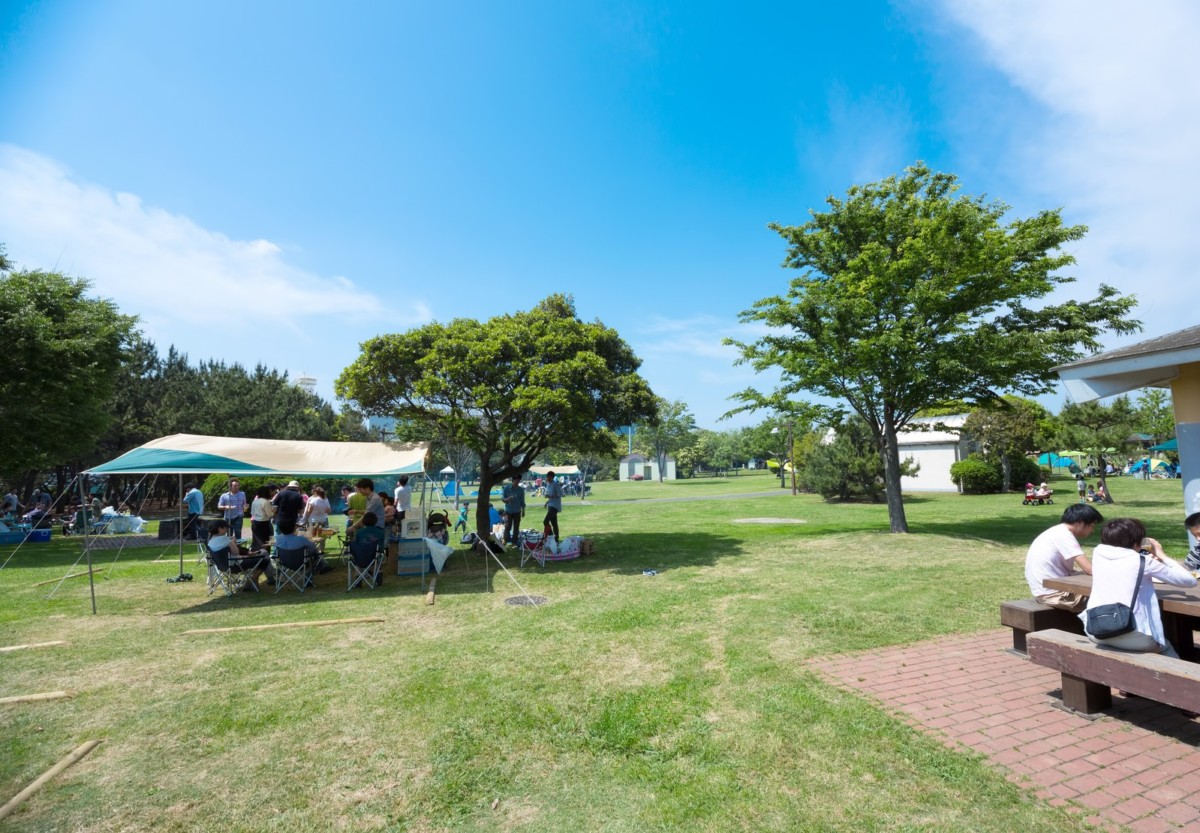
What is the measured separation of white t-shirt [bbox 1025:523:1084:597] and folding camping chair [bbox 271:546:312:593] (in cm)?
986

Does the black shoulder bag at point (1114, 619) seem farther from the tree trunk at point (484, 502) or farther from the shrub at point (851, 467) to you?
the shrub at point (851, 467)

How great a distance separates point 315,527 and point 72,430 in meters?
11.6

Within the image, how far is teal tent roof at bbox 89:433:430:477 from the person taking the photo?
878 cm

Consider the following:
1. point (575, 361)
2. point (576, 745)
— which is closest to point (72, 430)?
point (575, 361)

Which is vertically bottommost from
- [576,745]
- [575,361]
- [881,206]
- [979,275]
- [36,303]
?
[576,745]

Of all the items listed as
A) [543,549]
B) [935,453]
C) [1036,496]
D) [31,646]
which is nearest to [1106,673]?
[543,549]

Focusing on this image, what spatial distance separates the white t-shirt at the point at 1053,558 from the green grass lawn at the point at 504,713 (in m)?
1.28

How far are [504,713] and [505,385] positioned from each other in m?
7.44

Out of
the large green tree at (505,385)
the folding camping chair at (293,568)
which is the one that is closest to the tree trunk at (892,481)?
the large green tree at (505,385)

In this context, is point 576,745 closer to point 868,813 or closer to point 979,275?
point 868,813

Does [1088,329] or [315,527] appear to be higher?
[1088,329]

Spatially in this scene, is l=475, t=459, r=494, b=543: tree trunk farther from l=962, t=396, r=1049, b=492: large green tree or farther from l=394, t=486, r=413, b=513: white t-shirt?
l=962, t=396, r=1049, b=492: large green tree

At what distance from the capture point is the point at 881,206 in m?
14.5

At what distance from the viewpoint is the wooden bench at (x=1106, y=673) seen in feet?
11.2
